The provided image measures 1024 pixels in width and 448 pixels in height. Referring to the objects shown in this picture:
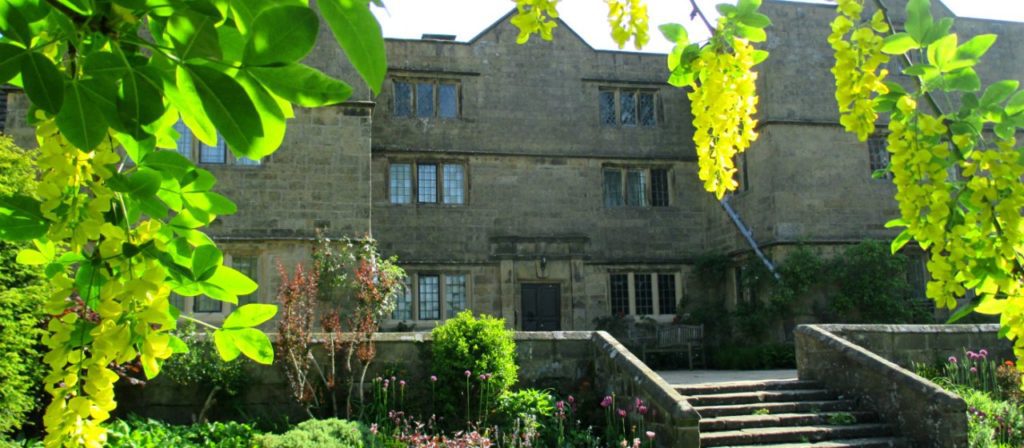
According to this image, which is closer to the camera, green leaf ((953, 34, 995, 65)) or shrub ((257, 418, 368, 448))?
green leaf ((953, 34, 995, 65))

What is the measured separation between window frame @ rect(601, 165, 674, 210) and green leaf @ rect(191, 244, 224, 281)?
62.0ft

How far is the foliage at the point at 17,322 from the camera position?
757 centimetres

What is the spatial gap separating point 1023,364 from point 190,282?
1941mm

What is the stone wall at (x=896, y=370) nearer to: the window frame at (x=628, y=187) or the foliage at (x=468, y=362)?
the foliage at (x=468, y=362)

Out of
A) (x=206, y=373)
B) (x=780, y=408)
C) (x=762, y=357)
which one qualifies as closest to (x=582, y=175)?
(x=762, y=357)

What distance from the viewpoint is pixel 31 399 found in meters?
7.78

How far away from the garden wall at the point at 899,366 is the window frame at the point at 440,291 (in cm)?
843

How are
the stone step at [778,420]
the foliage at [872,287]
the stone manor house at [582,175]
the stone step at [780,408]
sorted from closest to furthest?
the stone step at [778,420]
the stone step at [780,408]
the foliage at [872,287]
the stone manor house at [582,175]

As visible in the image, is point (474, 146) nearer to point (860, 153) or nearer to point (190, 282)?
point (860, 153)

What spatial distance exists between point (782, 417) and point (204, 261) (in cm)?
1003

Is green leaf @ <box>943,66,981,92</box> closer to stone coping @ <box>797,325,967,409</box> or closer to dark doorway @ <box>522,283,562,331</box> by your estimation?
stone coping @ <box>797,325,967,409</box>

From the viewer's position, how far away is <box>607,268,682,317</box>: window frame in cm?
1977

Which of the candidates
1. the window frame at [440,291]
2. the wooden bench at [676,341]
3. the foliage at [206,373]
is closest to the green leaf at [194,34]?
the foliage at [206,373]

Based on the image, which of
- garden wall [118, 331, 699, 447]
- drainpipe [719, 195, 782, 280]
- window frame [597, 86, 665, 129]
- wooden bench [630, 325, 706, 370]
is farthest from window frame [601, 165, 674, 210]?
garden wall [118, 331, 699, 447]
